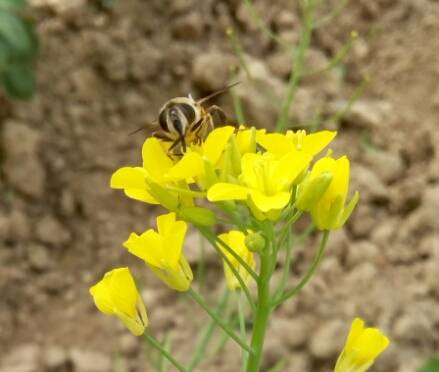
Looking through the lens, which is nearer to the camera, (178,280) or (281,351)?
(178,280)

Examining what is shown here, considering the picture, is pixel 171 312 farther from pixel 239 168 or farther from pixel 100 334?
pixel 239 168

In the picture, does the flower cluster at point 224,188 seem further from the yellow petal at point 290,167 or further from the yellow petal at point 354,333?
the yellow petal at point 354,333

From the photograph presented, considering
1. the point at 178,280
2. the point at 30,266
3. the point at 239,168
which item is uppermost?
the point at 239,168

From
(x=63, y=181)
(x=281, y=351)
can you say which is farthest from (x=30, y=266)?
(x=281, y=351)

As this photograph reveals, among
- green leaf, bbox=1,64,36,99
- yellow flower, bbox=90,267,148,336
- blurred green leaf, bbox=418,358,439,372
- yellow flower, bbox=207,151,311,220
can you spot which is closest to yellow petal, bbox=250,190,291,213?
yellow flower, bbox=207,151,311,220

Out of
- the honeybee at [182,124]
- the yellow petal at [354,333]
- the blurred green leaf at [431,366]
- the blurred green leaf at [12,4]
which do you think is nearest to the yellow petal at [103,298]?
the honeybee at [182,124]

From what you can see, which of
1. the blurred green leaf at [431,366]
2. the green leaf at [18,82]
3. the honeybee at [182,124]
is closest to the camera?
the honeybee at [182,124]
